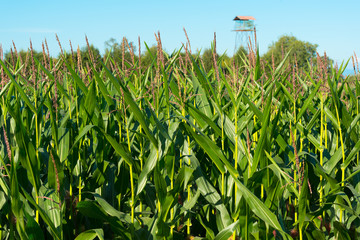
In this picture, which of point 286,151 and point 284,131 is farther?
point 284,131

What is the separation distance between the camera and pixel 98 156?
7.73ft

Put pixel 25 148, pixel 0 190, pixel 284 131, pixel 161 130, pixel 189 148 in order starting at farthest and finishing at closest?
pixel 284 131 → pixel 189 148 → pixel 0 190 → pixel 25 148 → pixel 161 130

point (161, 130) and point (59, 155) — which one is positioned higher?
point (161, 130)

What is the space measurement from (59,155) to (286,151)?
4.35 feet

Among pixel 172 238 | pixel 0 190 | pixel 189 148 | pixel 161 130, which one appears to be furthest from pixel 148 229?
pixel 0 190

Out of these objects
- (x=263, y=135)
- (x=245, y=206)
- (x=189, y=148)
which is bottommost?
(x=245, y=206)

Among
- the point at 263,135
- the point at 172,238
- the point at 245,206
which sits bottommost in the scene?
the point at 172,238

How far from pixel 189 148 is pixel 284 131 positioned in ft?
2.89

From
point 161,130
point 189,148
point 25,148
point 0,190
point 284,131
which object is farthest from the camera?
point 284,131

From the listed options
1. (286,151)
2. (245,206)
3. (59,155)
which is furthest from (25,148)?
(286,151)

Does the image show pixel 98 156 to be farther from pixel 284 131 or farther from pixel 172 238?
pixel 284 131

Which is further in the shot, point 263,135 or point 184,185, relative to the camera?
point 184,185

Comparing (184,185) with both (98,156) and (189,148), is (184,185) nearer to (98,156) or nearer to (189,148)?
(189,148)

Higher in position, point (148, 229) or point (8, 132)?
point (8, 132)
